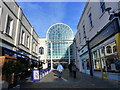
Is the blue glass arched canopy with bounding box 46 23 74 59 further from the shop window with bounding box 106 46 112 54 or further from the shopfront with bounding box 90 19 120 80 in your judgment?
the shop window with bounding box 106 46 112 54

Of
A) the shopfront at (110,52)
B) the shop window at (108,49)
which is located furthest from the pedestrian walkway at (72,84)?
the shop window at (108,49)

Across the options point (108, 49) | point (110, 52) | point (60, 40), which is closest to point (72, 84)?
point (110, 52)

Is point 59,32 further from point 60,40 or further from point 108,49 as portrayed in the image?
point 108,49

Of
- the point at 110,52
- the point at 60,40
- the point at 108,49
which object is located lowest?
the point at 110,52

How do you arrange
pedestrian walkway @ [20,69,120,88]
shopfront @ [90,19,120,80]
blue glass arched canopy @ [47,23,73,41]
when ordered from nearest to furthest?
pedestrian walkway @ [20,69,120,88] → shopfront @ [90,19,120,80] → blue glass arched canopy @ [47,23,73,41]

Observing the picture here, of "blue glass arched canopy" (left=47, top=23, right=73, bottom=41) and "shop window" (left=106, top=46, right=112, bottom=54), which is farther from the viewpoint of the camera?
"blue glass arched canopy" (left=47, top=23, right=73, bottom=41)

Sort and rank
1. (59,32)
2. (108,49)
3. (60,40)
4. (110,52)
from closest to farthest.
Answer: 1. (110,52)
2. (108,49)
3. (60,40)
4. (59,32)

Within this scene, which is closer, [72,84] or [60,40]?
[72,84]

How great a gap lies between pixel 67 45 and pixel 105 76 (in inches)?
843

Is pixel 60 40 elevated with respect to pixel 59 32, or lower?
lower

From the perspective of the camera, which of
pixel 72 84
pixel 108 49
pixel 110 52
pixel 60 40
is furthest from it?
pixel 60 40

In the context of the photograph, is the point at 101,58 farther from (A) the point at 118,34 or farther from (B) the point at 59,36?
(B) the point at 59,36

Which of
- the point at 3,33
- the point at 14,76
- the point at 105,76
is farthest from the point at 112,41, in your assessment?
the point at 3,33

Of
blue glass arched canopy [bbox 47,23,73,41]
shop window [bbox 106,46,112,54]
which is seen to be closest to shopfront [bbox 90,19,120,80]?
shop window [bbox 106,46,112,54]
